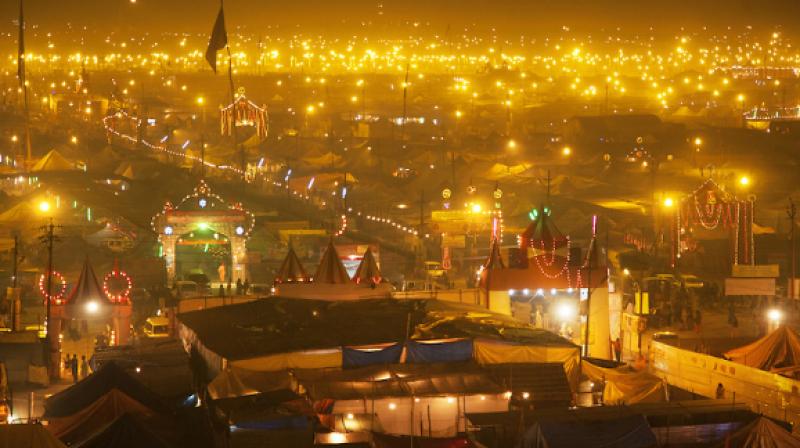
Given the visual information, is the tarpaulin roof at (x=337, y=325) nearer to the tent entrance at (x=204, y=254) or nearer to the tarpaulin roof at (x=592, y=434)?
the tarpaulin roof at (x=592, y=434)

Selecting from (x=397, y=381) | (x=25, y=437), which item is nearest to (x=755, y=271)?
(x=397, y=381)

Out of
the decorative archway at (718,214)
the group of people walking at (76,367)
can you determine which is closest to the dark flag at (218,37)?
the decorative archway at (718,214)

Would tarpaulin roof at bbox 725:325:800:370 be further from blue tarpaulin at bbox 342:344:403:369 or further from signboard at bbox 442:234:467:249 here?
signboard at bbox 442:234:467:249

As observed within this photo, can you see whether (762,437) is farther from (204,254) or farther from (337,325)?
(204,254)

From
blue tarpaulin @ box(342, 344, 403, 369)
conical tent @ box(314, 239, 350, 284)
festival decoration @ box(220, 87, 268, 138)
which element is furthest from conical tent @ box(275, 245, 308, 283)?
festival decoration @ box(220, 87, 268, 138)

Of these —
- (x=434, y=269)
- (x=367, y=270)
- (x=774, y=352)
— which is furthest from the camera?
(x=434, y=269)
